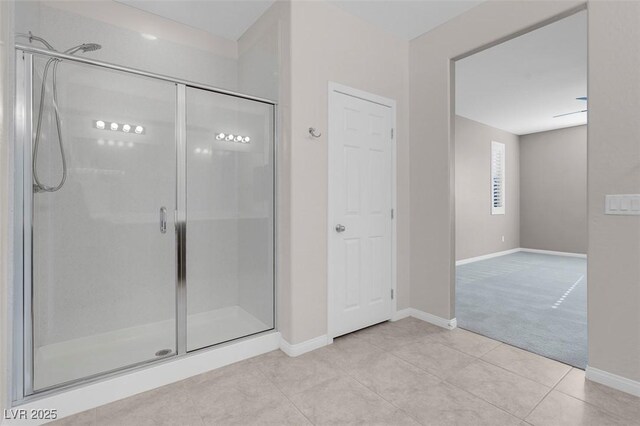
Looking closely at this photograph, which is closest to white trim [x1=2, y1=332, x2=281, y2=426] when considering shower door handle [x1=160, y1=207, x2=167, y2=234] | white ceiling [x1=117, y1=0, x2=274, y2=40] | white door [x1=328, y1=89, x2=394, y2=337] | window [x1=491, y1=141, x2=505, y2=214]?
white door [x1=328, y1=89, x2=394, y2=337]

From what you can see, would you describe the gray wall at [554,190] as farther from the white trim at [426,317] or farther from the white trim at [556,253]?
the white trim at [426,317]

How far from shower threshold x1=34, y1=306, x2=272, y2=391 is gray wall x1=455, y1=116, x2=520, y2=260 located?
4.62 meters

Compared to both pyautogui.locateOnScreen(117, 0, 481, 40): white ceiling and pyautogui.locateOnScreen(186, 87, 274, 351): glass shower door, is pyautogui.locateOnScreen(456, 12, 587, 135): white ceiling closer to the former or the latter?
pyautogui.locateOnScreen(117, 0, 481, 40): white ceiling

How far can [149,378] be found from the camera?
191 centimetres

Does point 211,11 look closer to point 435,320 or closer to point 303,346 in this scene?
point 303,346

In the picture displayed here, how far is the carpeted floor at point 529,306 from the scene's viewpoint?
2.52 m

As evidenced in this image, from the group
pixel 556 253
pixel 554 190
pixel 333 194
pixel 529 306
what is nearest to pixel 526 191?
pixel 554 190

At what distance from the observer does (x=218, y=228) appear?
2.93 m

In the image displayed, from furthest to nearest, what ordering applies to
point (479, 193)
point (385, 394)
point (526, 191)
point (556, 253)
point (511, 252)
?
1. point (526, 191)
2. point (511, 252)
3. point (556, 253)
4. point (479, 193)
5. point (385, 394)

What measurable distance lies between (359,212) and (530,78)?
3.46 metres

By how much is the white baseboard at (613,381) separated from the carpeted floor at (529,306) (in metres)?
0.14

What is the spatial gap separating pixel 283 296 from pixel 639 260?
2325 mm

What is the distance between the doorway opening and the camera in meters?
3.03

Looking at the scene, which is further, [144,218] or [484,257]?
[484,257]
